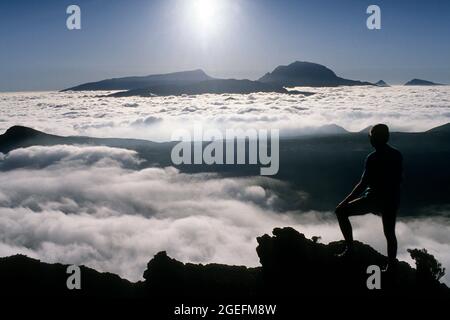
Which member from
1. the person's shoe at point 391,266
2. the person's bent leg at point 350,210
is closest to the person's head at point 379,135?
the person's bent leg at point 350,210

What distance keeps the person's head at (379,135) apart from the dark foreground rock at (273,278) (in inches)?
105

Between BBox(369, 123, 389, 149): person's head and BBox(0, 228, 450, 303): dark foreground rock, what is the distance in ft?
8.73

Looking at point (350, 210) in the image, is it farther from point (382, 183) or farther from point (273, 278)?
point (273, 278)

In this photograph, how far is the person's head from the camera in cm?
727

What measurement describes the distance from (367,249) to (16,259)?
2674cm

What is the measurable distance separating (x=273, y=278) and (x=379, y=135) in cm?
710

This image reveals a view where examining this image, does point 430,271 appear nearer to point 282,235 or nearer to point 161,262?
point 282,235

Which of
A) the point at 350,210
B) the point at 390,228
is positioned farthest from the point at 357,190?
the point at 390,228

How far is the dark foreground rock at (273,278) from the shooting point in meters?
11.1

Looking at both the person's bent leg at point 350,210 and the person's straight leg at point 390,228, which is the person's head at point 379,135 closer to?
the person's bent leg at point 350,210

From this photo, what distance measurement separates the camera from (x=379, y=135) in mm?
7312

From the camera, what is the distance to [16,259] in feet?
106

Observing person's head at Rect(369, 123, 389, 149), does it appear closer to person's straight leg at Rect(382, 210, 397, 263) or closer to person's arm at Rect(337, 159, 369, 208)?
person's arm at Rect(337, 159, 369, 208)
